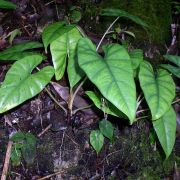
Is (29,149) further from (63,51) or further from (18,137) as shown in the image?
(63,51)

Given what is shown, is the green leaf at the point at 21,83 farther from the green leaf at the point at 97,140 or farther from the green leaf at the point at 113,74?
the green leaf at the point at 97,140

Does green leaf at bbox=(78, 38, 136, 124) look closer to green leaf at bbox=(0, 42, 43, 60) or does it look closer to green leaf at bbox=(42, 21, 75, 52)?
green leaf at bbox=(42, 21, 75, 52)

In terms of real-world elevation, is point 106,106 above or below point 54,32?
below

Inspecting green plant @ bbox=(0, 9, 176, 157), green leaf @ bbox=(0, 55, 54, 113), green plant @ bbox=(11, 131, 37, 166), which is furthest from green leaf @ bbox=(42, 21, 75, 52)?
green plant @ bbox=(11, 131, 37, 166)

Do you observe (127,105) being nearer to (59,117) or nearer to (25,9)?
(59,117)

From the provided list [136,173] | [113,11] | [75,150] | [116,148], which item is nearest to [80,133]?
[75,150]

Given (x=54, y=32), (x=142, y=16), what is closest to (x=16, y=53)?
(x=54, y=32)

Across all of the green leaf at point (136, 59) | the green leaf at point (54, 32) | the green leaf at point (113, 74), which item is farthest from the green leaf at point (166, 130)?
the green leaf at point (54, 32)
